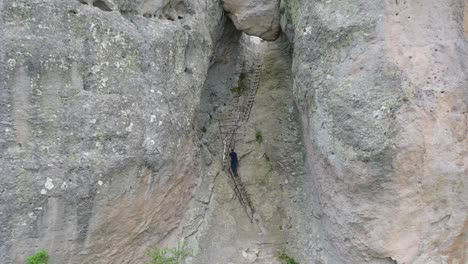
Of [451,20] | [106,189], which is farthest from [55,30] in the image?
[451,20]

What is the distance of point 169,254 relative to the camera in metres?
4.41

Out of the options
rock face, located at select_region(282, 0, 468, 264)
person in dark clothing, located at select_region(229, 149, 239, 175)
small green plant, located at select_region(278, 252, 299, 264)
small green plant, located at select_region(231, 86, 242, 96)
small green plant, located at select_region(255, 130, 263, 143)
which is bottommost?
small green plant, located at select_region(278, 252, 299, 264)

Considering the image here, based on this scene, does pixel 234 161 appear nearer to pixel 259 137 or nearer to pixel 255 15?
pixel 259 137

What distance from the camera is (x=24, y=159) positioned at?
11.0 feet

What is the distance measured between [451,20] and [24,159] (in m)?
4.11

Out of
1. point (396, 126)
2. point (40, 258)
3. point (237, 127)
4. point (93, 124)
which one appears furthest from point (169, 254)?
point (396, 126)

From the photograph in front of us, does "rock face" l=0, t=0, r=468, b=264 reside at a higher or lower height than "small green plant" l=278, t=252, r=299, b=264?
higher

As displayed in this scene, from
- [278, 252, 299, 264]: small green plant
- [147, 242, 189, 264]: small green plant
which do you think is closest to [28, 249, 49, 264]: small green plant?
[147, 242, 189, 264]: small green plant

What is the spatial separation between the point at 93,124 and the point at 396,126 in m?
2.70

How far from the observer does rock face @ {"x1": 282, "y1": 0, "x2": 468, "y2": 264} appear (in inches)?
138

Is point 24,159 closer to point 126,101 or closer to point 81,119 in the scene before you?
point 81,119

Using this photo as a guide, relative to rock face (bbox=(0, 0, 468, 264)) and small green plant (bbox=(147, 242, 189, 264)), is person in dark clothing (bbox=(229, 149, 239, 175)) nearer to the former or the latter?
rock face (bbox=(0, 0, 468, 264))

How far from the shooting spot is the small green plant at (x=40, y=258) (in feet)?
11.3

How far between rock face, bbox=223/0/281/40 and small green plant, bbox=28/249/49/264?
10.8 feet
